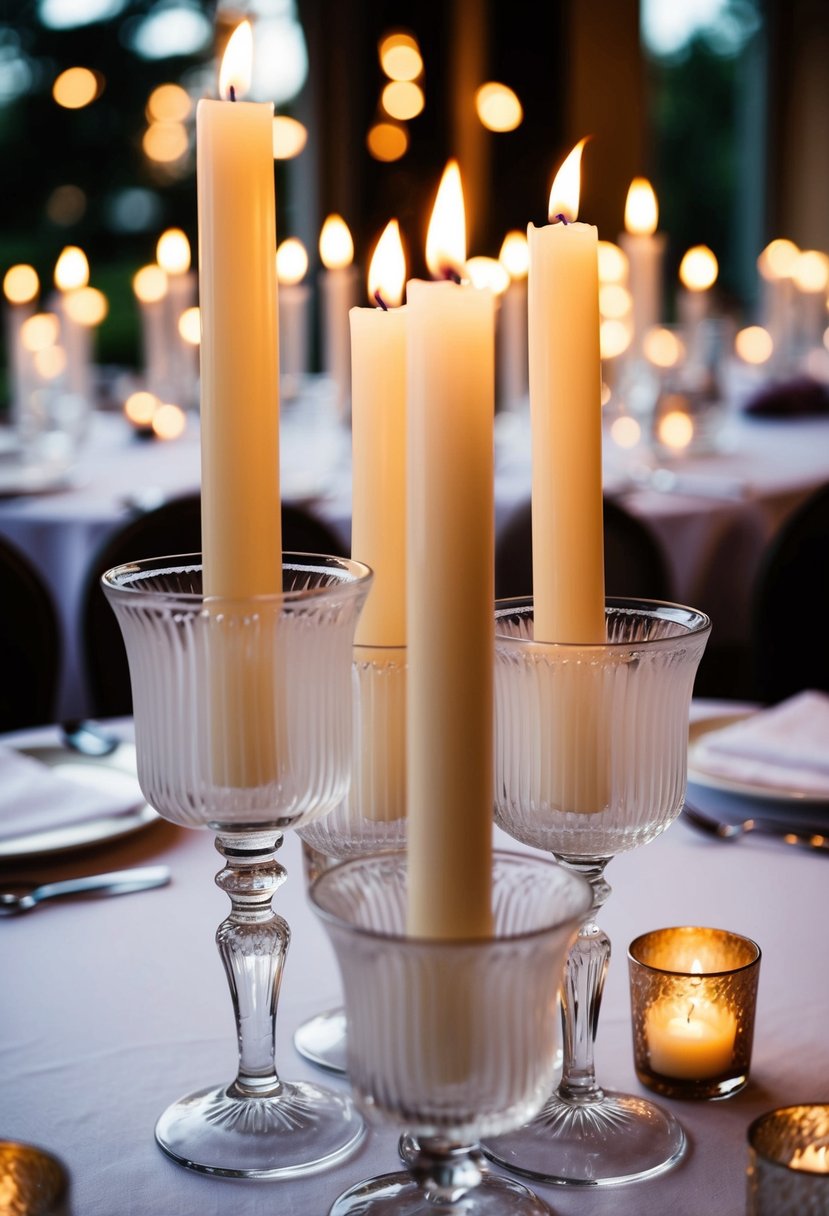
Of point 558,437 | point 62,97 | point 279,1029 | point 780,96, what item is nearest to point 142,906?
point 279,1029

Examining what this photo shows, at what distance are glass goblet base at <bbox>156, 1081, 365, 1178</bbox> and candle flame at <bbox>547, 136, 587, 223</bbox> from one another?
0.38 m

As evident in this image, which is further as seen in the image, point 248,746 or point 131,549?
point 131,549

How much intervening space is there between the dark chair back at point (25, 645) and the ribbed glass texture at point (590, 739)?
3.69 ft

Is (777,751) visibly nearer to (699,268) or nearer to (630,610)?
(630,610)

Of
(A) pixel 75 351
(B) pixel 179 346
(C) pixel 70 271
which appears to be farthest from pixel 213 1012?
(B) pixel 179 346

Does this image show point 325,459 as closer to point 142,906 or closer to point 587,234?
point 142,906

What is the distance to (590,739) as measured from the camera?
0.57m

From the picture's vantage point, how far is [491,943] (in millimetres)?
428

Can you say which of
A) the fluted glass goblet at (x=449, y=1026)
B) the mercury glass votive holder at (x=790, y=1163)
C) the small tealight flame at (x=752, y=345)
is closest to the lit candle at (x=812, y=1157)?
the mercury glass votive holder at (x=790, y=1163)

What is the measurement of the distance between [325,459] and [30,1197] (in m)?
2.17

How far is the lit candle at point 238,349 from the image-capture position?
1.84 ft

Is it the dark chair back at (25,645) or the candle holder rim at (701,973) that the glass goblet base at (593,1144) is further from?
the dark chair back at (25,645)

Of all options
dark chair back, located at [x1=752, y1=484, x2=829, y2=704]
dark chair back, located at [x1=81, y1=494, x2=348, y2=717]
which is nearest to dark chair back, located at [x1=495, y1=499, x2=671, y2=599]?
dark chair back, located at [x1=752, y1=484, x2=829, y2=704]

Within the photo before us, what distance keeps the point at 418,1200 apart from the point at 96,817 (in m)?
0.48
